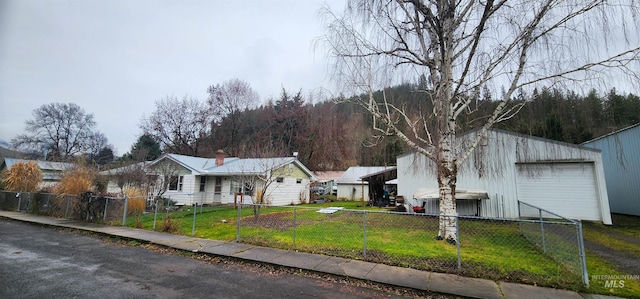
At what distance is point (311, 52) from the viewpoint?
826cm

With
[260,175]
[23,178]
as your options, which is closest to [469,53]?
[260,175]

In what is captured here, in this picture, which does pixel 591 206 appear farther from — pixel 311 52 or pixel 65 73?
pixel 65 73

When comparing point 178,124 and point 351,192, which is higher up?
point 178,124

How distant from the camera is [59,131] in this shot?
126 feet

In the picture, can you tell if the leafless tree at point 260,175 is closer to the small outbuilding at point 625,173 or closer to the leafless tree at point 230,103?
the leafless tree at point 230,103

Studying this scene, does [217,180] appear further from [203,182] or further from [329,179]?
[329,179]

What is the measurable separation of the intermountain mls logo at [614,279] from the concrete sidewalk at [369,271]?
0.71 m

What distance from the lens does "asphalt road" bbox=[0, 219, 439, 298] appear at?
421 cm

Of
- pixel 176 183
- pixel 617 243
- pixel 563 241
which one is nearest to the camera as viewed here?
pixel 563 241

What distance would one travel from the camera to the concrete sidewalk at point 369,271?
4.32 meters

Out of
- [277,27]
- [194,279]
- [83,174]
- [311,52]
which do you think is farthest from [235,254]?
[83,174]

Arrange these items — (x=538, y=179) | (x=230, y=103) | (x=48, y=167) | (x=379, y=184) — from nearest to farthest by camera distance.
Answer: (x=538, y=179) < (x=379, y=184) < (x=48, y=167) < (x=230, y=103)

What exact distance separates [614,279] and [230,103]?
3443 cm

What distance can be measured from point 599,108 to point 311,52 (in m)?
7.49
